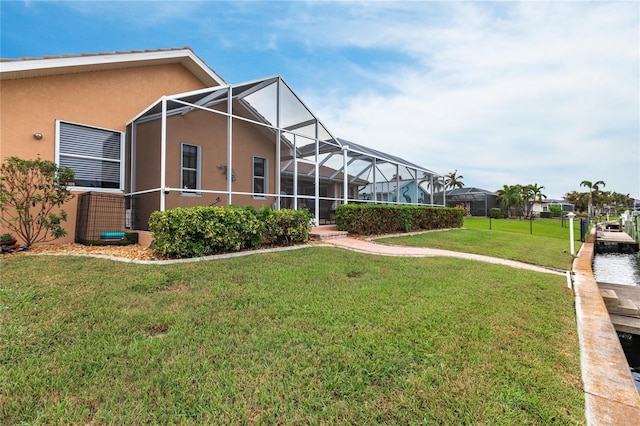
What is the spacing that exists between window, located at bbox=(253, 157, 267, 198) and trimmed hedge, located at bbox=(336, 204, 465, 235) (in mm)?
3082

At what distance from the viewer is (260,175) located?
1123 cm

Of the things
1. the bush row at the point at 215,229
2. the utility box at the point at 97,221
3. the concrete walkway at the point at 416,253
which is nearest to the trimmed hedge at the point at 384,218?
the concrete walkway at the point at 416,253

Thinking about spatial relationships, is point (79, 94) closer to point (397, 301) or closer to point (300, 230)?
point (300, 230)

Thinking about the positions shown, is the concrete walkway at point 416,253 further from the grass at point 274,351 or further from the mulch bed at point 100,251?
the mulch bed at point 100,251

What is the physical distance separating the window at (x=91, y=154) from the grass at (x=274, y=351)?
390cm

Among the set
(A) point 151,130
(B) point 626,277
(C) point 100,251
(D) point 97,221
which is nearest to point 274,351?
(C) point 100,251

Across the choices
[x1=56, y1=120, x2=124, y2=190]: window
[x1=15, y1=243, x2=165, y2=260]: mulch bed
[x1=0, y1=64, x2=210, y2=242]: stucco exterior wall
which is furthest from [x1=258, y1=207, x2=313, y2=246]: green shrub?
[x1=0, y1=64, x2=210, y2=242]: stucco exterior wall

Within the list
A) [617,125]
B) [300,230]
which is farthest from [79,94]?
[617,125]

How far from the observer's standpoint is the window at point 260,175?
1106 centimetres

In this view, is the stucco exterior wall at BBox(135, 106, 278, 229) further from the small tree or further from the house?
the small tree

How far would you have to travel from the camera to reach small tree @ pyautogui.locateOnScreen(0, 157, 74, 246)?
6.07m

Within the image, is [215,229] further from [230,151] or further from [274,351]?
[274,351]

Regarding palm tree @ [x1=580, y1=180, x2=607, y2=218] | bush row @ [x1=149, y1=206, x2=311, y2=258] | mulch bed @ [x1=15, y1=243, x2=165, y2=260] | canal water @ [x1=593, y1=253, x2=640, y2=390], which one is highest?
palm tree @ [x1=580, y1=180, x2=607, y2=218]

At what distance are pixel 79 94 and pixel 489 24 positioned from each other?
40.2ft
